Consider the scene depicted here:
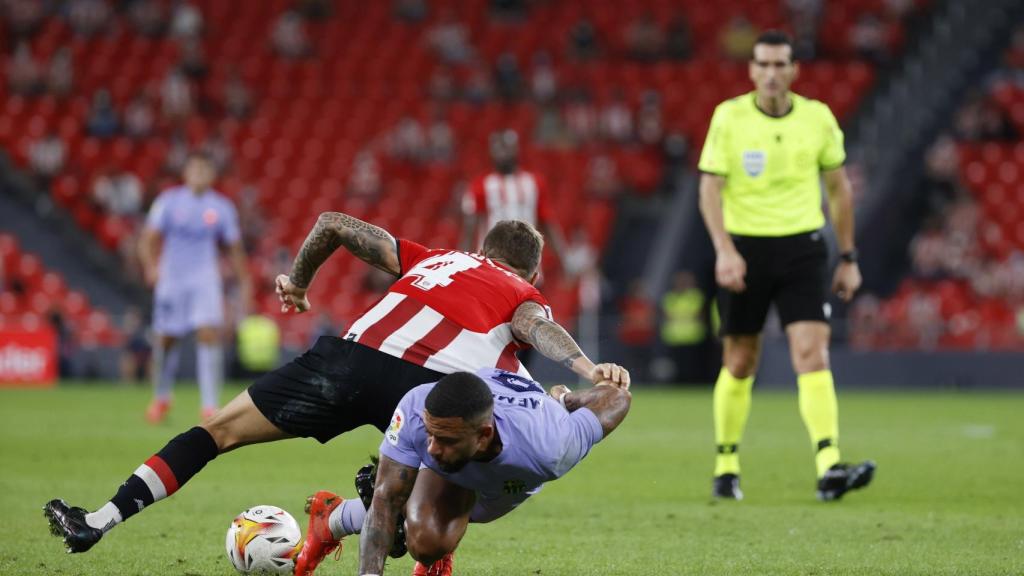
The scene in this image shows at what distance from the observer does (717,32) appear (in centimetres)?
2775

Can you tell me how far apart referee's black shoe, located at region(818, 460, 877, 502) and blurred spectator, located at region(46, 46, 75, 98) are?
2049cm

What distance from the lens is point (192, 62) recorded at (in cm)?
2591

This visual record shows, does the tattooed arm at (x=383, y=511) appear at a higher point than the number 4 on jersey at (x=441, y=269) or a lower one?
lower

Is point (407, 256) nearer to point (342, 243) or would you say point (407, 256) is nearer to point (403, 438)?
point (342, 243)

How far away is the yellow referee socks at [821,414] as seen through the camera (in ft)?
25.6

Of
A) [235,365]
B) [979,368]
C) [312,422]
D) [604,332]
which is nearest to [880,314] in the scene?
[979,368]

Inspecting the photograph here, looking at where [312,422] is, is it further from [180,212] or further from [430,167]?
[430,167]

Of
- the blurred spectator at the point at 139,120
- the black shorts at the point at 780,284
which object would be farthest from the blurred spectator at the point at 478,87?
the black shorts at the point at 780,284

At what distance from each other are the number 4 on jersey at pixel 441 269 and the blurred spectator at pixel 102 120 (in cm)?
2043

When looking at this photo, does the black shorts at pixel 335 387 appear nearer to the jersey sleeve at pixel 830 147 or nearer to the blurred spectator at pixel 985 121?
the jersey sleeve at pixel 830 147

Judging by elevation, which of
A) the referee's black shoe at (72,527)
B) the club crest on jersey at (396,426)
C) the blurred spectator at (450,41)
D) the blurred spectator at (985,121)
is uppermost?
the blurred spectator at (450,41)

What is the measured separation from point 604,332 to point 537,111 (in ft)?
19.7

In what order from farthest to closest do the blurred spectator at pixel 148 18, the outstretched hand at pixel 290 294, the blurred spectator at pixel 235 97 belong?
the blurred spectator at pixel 148 18
the blurred spectator at pixel 235 97
the outstretched hand at pixel 290 294

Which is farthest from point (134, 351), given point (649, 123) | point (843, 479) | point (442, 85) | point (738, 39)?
point (843, 479)
